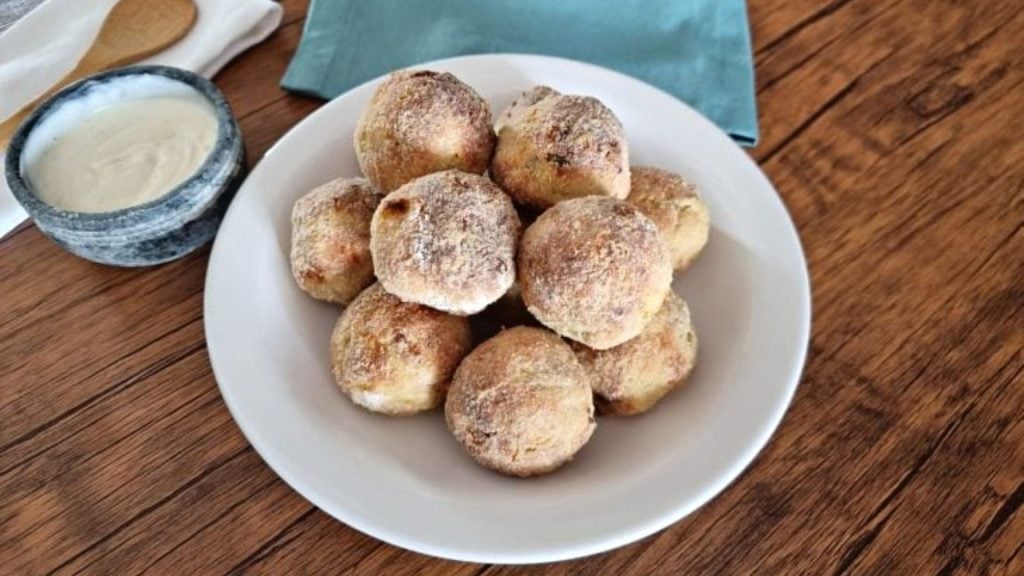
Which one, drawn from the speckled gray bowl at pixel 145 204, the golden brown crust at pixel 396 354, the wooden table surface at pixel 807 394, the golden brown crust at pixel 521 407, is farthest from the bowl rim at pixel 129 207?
the golden brown crust at pixel 521 407

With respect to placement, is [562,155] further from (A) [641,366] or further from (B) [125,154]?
(B) [125,154]

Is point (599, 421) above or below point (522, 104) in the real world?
below

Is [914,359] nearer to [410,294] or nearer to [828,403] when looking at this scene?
→ [828,403]

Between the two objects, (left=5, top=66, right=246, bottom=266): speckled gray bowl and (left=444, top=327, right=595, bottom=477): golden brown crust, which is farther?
(left=5, top=66, right=246, bottom=266): speckled gray bowl

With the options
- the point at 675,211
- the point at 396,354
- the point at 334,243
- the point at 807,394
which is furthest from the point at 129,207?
the point at 807,394

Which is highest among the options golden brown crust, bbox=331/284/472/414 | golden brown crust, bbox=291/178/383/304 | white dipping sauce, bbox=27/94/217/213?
white dipping sauce, bbox=27/94/217/213

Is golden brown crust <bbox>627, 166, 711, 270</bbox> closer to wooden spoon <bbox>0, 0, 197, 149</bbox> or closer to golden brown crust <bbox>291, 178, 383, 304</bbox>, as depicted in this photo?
golden brown crust <bbox>291, 178, 383, 304</bbox>

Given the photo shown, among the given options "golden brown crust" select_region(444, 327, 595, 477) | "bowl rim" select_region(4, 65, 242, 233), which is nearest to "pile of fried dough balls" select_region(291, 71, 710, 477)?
"golden brown crust" select_region(444, 327, 595, 477)

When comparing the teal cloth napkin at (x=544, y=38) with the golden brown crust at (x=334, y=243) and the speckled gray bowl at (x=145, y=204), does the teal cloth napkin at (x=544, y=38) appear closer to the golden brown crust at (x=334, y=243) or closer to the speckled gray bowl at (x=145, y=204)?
the speckled gray bowl at (x=145, y=204)
